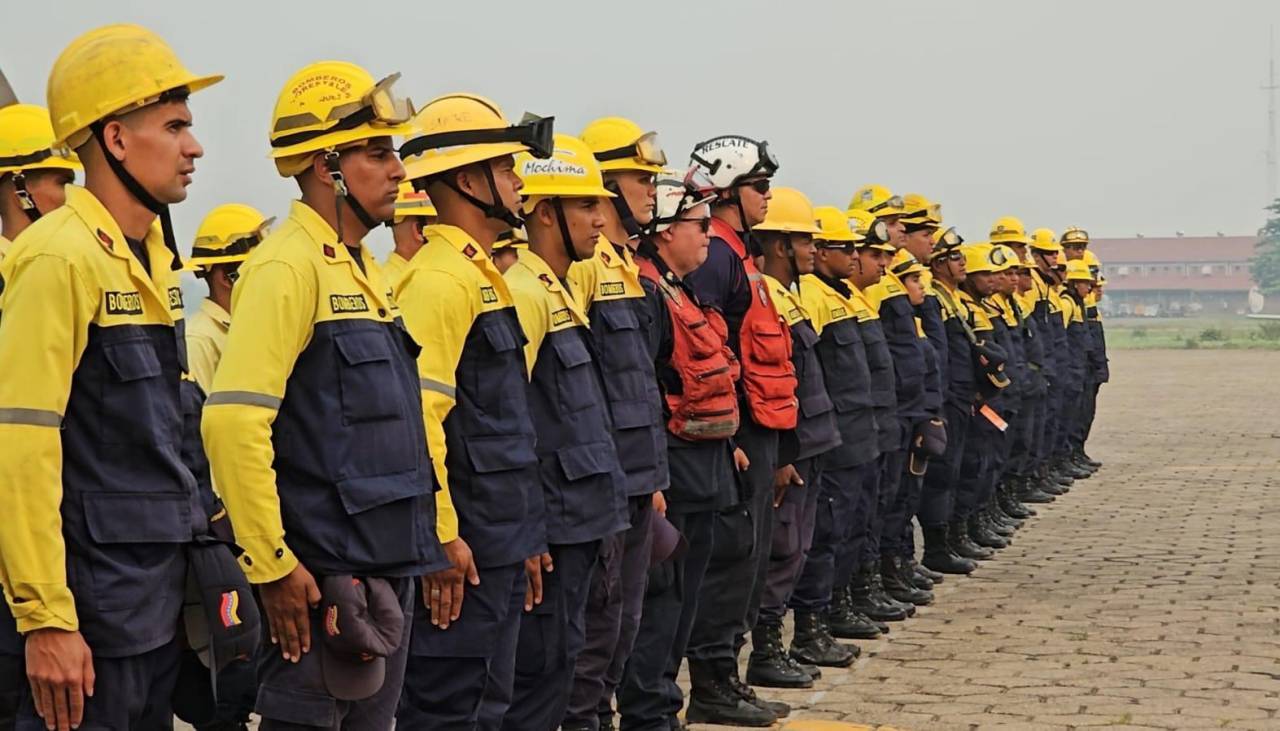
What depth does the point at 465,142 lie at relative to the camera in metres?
5.31

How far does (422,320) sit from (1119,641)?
17.9 feet

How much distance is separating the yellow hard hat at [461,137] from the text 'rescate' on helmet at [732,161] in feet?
8.98

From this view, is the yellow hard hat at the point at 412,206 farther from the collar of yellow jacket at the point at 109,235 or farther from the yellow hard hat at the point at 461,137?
the collar of yellow jacket at the point at 109,235

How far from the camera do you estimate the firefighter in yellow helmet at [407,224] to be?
763cm

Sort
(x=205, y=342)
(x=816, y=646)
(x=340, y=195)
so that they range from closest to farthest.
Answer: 1. (x=340, y=195)
2. (x=205, y=342)
3. (x=816, y=646)

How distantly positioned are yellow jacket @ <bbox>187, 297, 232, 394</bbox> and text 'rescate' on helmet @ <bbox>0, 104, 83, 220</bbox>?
0.81 m

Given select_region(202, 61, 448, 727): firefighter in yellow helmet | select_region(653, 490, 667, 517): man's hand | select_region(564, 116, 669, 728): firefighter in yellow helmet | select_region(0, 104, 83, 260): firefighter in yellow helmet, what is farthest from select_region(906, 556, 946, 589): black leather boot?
select_region(202, 61, 448, 727): firefighter in yellow helmet

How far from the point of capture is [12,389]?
3.62 metres

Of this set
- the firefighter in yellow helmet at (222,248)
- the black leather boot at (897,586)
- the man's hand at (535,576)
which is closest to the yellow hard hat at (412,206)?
the firefighter in yellow helmet at (222,248)

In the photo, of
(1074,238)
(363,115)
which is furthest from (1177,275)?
(363,115)

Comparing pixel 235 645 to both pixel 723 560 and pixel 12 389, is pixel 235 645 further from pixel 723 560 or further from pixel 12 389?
pixel 723 560

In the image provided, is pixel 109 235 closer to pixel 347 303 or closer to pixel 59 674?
pixel 347 303

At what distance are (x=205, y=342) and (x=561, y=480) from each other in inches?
59.6

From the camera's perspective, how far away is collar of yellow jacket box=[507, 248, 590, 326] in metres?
5.75
